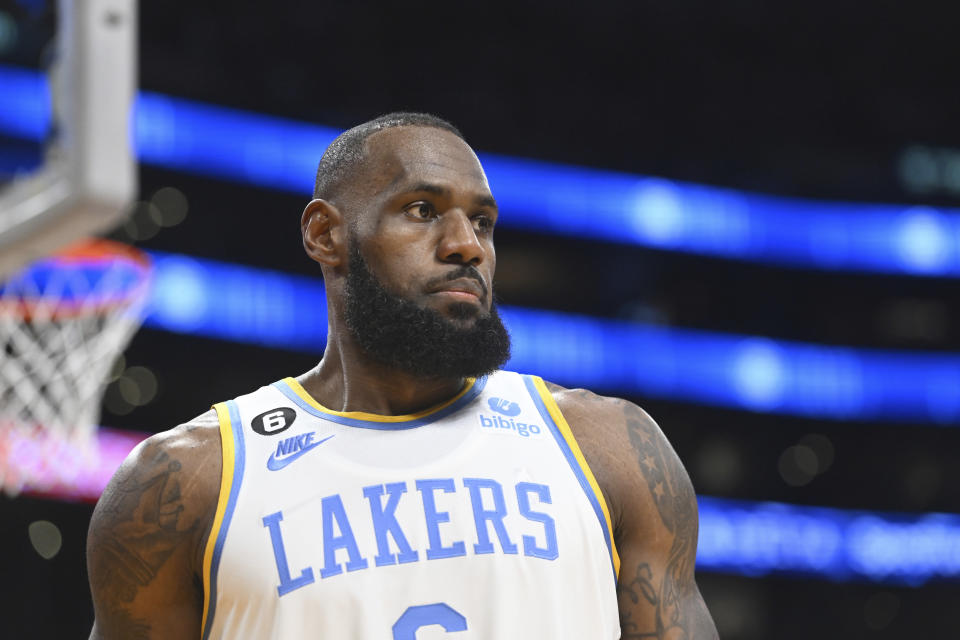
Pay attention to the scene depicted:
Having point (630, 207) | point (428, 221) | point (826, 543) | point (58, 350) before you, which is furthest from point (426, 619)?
point (826, 543)

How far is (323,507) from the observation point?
246 centimetres

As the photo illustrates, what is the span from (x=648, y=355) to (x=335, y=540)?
1651cm

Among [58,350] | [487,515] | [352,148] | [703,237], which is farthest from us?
[703,237]

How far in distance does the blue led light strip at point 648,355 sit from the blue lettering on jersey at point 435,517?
12.0m

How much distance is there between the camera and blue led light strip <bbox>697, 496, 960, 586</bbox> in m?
18.7

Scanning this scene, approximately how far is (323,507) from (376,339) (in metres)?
0.44

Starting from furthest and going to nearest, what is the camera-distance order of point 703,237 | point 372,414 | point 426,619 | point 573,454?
point 703,237 → point 372,414 → point 573,454 → point 426,619

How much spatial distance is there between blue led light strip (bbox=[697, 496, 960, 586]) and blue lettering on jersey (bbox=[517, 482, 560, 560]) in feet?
54.2

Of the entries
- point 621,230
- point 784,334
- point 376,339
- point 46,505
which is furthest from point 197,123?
point 376,339

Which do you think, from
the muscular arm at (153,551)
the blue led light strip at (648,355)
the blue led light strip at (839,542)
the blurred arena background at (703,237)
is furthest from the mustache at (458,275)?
the blue led light strip at (839,542)

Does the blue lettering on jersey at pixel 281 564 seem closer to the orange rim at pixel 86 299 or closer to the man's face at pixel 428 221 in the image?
the man's face at pixel 428 221

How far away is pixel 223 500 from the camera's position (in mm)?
2463

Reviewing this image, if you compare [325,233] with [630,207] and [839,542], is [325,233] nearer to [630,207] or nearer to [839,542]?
[630,207]

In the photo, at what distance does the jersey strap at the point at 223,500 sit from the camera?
240 cm
